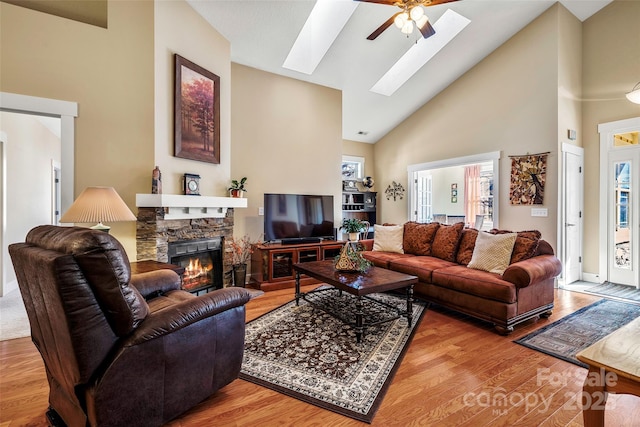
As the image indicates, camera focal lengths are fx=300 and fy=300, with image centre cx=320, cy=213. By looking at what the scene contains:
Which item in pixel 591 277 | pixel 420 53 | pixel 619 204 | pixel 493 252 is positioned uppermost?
pixel 420 53

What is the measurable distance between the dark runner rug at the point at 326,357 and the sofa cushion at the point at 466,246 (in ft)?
3.08

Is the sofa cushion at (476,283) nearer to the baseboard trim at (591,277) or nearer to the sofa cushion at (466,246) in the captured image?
the sofa cushion at (466,246)

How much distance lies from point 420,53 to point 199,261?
15.6 feet

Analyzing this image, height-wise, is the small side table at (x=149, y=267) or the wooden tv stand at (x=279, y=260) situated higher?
the small side table at (x=149, y=267)

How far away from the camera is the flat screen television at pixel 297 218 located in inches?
184

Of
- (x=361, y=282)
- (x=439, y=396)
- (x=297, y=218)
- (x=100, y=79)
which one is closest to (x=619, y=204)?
(x=361, y=282)

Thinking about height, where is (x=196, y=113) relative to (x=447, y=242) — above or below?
above

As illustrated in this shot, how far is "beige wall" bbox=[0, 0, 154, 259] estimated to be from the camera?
2.82 meters

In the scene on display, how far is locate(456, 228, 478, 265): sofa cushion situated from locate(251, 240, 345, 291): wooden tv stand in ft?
5.58

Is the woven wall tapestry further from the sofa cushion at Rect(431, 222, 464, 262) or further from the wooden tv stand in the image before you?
the wooden tv stand

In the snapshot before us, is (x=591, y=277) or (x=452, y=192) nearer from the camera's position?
(x=591, y=277)

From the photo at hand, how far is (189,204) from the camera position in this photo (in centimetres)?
350

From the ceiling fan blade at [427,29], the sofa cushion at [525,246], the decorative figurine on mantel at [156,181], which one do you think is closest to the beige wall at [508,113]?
the sofa cushion at [525,246]

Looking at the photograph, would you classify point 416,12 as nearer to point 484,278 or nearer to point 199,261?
point 484,278
